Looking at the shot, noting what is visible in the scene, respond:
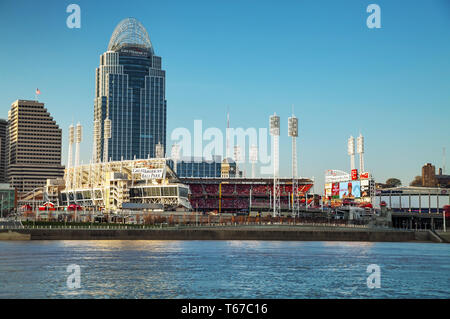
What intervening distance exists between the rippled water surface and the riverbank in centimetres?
4861

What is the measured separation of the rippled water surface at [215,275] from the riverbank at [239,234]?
4861 centimetres

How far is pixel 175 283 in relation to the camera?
239 ft

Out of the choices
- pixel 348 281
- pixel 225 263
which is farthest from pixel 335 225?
pixel 348 281

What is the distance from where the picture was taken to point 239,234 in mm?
176000

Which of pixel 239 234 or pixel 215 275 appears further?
pixel 239 234

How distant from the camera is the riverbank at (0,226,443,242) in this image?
164500 mm

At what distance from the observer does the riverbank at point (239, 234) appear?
16450 centimetres

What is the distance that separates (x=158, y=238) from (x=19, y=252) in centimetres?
5964

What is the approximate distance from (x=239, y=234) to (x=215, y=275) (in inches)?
3745

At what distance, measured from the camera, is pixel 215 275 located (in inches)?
3196

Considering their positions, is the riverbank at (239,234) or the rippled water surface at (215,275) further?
the riverbank at (239,234)
